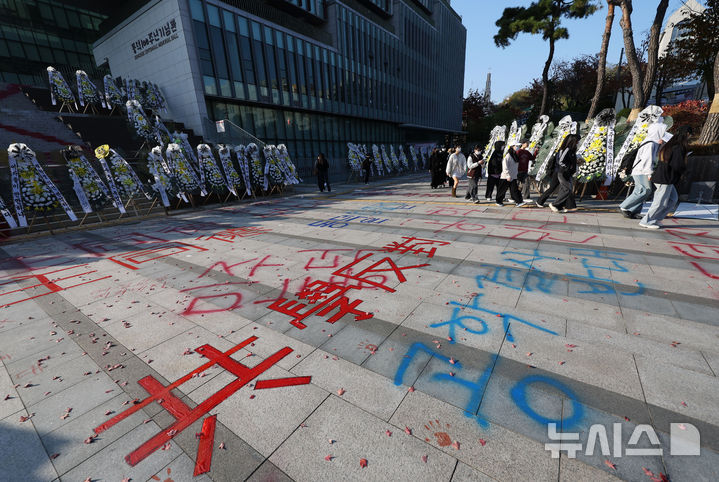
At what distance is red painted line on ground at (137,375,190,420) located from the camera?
2.36m

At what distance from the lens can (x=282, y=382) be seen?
103 inches

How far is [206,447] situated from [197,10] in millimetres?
26618

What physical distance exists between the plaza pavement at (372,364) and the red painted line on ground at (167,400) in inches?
0.9

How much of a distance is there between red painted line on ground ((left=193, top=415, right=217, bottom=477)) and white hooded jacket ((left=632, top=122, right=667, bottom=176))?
966cm

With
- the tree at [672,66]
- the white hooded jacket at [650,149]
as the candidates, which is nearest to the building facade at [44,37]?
the white hooded jacket at [650,149]

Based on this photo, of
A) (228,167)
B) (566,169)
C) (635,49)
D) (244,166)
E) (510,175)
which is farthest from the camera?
(244,166)

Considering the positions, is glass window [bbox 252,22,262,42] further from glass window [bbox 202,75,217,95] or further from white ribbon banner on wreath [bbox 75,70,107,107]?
white ribbon banner on wreath [bbox 75,70,107,107]

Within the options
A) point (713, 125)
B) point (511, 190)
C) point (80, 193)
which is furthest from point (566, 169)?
point (80, 193)

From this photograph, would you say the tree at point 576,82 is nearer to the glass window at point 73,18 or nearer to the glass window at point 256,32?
the glass window at point 256,32

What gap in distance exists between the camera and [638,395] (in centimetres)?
230

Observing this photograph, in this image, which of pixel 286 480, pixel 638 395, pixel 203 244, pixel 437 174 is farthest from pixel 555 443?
pixel 437 174

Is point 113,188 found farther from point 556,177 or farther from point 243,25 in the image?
point 243,25

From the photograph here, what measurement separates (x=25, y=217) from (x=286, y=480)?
12.7 m

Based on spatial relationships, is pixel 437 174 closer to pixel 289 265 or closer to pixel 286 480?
pixel 289 265
